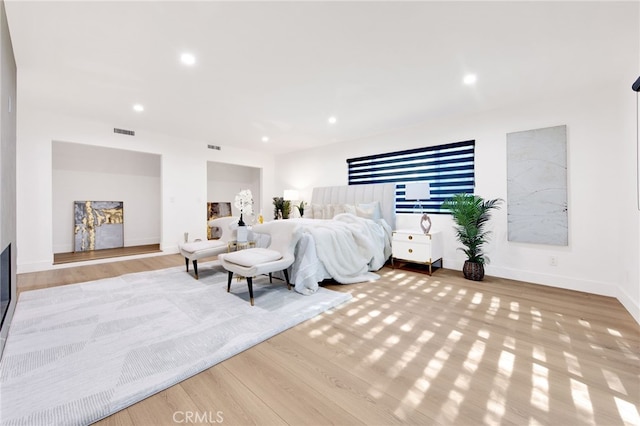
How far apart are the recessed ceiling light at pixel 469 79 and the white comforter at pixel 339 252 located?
7.76 feet

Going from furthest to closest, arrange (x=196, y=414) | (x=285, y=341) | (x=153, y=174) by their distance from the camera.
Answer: (x=153, y=174) < (x=285, y=341) < (x=196, y=414)

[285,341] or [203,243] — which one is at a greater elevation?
[203,243]

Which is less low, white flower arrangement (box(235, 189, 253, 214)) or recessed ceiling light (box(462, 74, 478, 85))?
recessed ceiling light (box(462, 74, 478, 85))

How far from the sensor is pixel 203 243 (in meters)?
3.88

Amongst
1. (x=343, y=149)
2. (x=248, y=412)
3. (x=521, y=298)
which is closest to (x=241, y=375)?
(x=248, y=412)

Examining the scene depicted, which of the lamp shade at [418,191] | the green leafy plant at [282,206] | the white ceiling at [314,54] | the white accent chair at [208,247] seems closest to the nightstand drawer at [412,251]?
the lamp shade at [418,191]

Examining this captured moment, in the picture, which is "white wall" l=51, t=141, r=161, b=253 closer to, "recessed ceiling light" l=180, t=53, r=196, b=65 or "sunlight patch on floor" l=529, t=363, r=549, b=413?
"recessed ceiling light" l=180, t=53, r=196, b=65

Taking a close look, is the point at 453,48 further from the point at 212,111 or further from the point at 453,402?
the point at 212,111

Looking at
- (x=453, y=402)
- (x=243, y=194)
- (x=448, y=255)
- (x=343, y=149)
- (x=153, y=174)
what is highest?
(x=343, y=149)

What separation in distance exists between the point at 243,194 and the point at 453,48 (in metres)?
2.98

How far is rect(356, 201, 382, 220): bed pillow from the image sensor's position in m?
4.73

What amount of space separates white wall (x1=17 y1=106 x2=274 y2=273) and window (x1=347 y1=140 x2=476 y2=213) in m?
3.73

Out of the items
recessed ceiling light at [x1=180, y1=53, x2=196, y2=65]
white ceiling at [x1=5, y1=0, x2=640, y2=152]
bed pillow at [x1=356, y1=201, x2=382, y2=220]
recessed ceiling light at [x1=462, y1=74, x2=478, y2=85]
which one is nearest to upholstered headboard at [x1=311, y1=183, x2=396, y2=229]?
bed pillow at [x1=356, y1=201, x2=382, y2=220]

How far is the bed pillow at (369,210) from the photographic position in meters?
4.73
